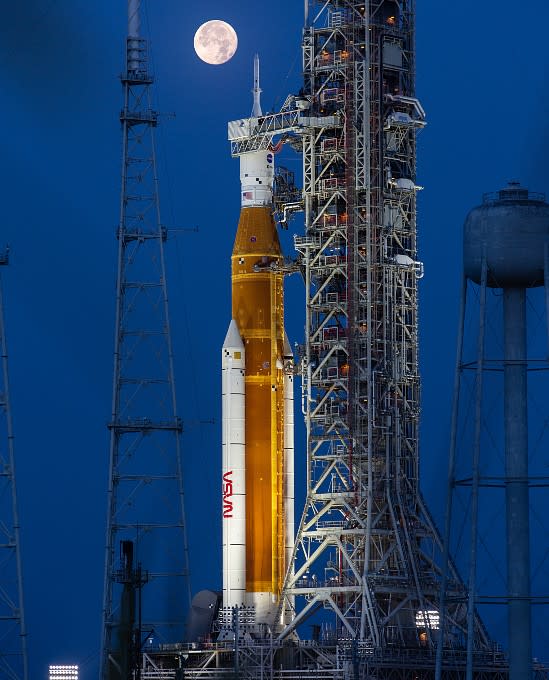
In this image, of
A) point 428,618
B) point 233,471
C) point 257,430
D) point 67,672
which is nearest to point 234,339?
point 257,430

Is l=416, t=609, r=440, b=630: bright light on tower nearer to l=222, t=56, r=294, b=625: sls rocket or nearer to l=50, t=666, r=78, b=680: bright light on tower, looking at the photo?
l=222, t=56, r=294, b=625: sls rocket

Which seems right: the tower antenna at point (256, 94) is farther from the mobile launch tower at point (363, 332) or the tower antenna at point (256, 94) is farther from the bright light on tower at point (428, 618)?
the bright light on tower at point (428, 618)

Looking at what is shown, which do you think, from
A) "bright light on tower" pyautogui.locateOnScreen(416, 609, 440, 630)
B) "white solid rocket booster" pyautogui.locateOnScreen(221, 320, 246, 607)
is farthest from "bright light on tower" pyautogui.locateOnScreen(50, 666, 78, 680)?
"bright light on tower" pyautogui.locateOnScreen(416, 609, 440, 630)

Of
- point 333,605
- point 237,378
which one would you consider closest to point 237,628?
point 333,605

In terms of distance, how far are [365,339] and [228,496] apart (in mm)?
8458

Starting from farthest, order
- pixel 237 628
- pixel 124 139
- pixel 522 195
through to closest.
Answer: pixel 124 139 → pixel 237 628 → pixel 522 195

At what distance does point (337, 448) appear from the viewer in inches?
3836

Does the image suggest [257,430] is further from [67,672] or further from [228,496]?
[67,672]

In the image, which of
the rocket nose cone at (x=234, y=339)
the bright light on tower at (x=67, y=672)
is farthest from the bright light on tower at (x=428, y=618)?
the bright light on tower at (x=67, y=672)

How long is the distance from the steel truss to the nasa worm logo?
10.3ft

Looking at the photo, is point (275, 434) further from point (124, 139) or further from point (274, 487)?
point (124, 139)

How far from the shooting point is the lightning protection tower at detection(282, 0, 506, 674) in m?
95.6

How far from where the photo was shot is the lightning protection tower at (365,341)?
314 feet

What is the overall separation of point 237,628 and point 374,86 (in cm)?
2287
